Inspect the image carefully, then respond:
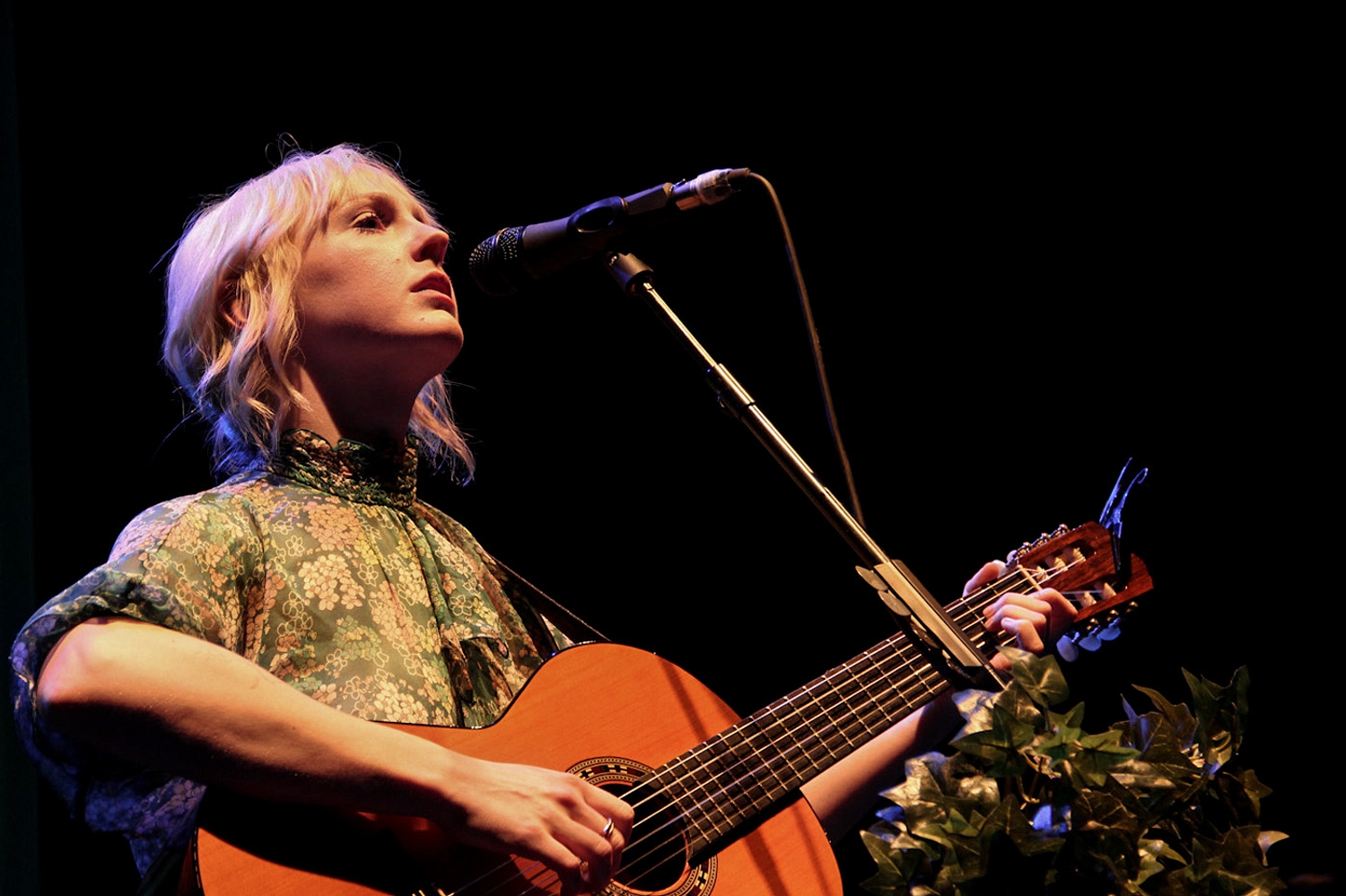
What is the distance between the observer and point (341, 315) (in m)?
2.07

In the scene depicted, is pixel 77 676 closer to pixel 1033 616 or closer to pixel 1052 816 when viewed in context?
pixel 1052 816

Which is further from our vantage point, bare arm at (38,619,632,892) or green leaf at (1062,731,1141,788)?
bare arm at (38,619,632,892)

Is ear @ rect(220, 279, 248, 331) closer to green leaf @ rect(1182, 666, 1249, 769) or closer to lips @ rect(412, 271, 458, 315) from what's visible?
lips @ rect(412, 271, 458, 315)

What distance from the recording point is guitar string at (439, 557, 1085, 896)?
5.65ft

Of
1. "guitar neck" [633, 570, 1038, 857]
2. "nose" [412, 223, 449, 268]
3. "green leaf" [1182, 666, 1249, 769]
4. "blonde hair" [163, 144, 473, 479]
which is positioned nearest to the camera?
"green leaf" [1182, 666, 1249, 769]

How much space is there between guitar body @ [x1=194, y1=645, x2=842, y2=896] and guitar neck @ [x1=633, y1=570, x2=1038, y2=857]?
4cm

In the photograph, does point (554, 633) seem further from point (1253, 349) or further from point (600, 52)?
point (1253, 349)

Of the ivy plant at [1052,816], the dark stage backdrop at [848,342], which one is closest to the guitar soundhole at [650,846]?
the ivy plant at [1052,816]

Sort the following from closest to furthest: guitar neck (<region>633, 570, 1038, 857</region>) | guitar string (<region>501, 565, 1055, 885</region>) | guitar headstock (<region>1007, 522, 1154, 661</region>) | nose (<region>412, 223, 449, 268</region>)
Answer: guitar neck (<region>633, 570, 1038, 857</region>) < guitar string (<region>501, 565, 1055, 885</region>) < guitar headstock (<region>1007, 522, 1154, 661</region>) < nose (<region>412, 223, 449, 268</region>)

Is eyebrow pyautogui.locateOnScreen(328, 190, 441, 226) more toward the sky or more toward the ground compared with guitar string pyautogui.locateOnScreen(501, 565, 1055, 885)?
more toward the sky

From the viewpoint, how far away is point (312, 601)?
1.75 m

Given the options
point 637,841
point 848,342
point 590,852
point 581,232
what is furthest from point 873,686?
point 848,342

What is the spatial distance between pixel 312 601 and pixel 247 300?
2.49 ft

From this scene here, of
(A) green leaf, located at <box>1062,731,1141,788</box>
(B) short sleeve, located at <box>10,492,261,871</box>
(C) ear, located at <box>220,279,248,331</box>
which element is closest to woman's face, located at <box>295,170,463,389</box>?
(C) ear, located at <box>220,279,248,331</box>
